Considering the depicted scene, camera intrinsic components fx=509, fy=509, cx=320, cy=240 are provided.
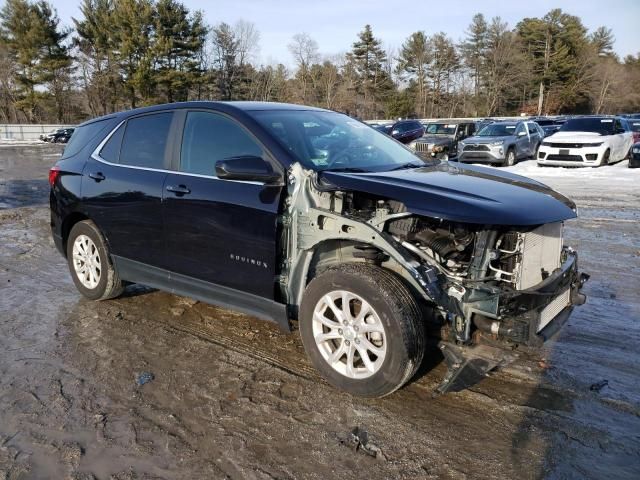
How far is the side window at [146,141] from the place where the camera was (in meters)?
4.25

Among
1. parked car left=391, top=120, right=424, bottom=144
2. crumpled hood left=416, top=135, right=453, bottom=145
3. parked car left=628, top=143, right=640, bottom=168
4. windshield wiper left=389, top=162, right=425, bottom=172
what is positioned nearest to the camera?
windshield wiper left=389, top=162, right=425, bottom=172

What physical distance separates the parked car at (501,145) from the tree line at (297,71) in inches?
1570

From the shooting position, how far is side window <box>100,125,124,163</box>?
466 centimetres

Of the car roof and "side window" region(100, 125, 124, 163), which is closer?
the car roof

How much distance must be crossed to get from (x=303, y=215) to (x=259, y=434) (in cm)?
136

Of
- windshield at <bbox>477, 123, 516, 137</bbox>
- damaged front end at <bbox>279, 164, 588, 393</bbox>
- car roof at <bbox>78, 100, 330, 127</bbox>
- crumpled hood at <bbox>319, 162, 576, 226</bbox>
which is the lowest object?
damaged front end at <bbox>279, 164, 588, 393</bbox>

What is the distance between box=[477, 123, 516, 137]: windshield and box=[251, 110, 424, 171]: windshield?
1576 cm

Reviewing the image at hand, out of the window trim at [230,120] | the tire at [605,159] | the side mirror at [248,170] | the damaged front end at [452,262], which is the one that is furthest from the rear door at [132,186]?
the tire at [605,159]

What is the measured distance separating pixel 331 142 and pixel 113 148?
7.01 feet

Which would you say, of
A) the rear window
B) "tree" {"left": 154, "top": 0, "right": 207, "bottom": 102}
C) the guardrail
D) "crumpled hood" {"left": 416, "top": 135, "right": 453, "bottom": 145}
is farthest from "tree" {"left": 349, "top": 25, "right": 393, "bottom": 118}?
the rear window

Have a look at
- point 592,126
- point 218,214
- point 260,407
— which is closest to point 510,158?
point 592,126

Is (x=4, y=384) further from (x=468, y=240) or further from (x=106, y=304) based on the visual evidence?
(x=468, y=240)

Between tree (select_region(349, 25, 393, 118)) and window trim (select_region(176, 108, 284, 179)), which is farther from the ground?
tree (select_region(349, 25, 393, 118))

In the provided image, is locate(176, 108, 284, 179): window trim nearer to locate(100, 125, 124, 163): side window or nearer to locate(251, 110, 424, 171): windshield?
locate(251, 110, 424, 171): windshield
